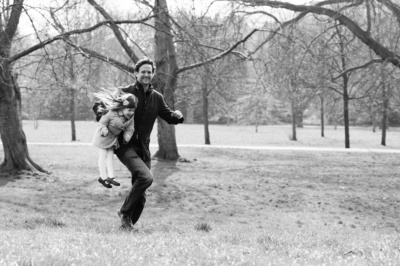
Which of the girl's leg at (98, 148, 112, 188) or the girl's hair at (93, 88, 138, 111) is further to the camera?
the girl's leg at (98, 148, 112, 188)

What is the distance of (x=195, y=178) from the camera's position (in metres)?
13.3

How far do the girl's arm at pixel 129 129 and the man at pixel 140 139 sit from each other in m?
0.18

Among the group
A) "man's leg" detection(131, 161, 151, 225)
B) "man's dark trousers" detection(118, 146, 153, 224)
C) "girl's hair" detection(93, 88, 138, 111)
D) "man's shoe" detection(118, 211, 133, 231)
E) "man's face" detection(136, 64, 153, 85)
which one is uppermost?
"man's face" detection(136, 64, 153, 85)

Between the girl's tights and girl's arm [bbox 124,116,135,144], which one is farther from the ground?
girl's arm [bbox 124,116,135,144]

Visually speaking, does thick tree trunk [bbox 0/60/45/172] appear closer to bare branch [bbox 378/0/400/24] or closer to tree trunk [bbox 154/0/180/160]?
tree trunk [bbox 154/0/180/160]

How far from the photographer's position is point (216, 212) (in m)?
9.76

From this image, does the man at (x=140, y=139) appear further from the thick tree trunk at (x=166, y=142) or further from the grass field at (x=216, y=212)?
the thick tree trunk at (x=166, y=142)

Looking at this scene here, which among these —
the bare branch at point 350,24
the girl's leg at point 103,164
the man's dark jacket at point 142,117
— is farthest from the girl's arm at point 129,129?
the bare branch at point 350,24

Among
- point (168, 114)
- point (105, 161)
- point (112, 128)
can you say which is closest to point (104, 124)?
point (112, 128)

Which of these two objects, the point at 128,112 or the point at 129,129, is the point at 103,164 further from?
the point at 128,112

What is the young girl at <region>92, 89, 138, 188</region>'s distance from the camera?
5379mm

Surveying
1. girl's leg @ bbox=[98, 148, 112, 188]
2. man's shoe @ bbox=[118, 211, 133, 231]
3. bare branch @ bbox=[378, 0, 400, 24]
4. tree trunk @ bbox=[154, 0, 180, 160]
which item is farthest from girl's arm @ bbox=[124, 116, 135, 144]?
bare branch @ bbox=[378, 0, 400, 24]

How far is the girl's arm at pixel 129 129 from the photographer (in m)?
5.47

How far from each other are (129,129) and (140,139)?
319 millimetres
